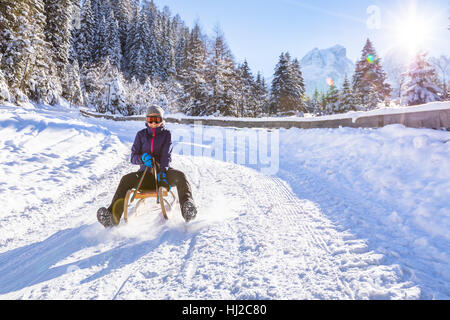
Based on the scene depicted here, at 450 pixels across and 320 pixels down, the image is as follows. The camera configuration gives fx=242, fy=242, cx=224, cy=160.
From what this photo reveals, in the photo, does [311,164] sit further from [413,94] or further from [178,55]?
[178,55]

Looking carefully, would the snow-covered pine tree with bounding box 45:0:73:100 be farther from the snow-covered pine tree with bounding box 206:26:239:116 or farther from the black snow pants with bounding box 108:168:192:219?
the black snow pants with bounding box 108:168:192:219

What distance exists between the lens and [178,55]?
68000mm

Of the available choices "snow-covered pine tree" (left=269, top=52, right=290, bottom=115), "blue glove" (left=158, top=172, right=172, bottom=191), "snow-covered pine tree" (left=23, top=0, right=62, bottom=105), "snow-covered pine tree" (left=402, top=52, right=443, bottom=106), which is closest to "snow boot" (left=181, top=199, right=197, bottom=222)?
"blue glove" (left=158, top=172, right=172, bottom=191)

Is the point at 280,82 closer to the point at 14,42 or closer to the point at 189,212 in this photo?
the point at 14,42

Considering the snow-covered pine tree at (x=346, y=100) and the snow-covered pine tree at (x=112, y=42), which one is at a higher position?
the snow-covered pine tree at (x=112, y=42)

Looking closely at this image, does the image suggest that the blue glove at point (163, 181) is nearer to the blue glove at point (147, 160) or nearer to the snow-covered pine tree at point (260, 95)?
the blue glove at point (147, 160)

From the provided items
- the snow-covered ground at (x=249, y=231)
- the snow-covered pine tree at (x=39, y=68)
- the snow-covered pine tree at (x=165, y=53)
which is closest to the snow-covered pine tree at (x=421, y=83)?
the snow-covered ground at (x=249, y=231)

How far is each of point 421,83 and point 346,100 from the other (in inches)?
342

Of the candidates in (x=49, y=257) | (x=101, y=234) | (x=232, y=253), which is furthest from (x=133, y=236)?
(x=232, y=253)

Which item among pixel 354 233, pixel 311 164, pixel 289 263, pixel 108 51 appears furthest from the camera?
pixel 108 51

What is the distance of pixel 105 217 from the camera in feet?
10.2

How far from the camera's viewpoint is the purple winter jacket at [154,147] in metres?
3.66

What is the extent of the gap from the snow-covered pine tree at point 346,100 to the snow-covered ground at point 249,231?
27.0 metres
